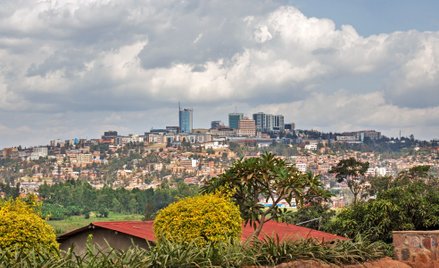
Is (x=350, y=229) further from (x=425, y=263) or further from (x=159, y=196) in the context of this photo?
(x=159, y=196)

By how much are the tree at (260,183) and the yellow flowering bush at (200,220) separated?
6.89ft

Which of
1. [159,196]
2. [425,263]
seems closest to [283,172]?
A: [425,263]

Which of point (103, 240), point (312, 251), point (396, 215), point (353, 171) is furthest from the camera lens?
point (353, 171)

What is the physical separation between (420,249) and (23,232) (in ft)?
19.3

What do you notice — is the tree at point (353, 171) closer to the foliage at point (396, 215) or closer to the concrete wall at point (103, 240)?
the foliage at point (396, 215)

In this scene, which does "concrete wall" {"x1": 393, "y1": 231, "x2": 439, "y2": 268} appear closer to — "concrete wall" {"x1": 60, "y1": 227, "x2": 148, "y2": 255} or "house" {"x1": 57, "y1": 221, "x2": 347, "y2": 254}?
"house" {"x1": 57, "y1": 221, "x2": 347, "y2": 254}

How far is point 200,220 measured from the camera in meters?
14.9

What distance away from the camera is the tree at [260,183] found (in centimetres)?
1778

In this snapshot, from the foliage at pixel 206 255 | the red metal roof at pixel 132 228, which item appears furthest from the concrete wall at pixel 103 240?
the foliage at pixel 206 255

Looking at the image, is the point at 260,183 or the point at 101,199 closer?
the point at 260,183

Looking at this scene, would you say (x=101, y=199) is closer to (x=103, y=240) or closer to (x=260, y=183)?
(x=103, y=240)

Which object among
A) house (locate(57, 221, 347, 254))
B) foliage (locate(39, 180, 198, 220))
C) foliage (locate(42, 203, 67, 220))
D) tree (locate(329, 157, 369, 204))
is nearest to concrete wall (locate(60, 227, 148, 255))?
house (locate(57, 221, 347, 254))

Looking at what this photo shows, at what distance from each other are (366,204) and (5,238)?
581 inches

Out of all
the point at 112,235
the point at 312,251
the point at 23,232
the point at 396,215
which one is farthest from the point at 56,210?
the point at 312,251
